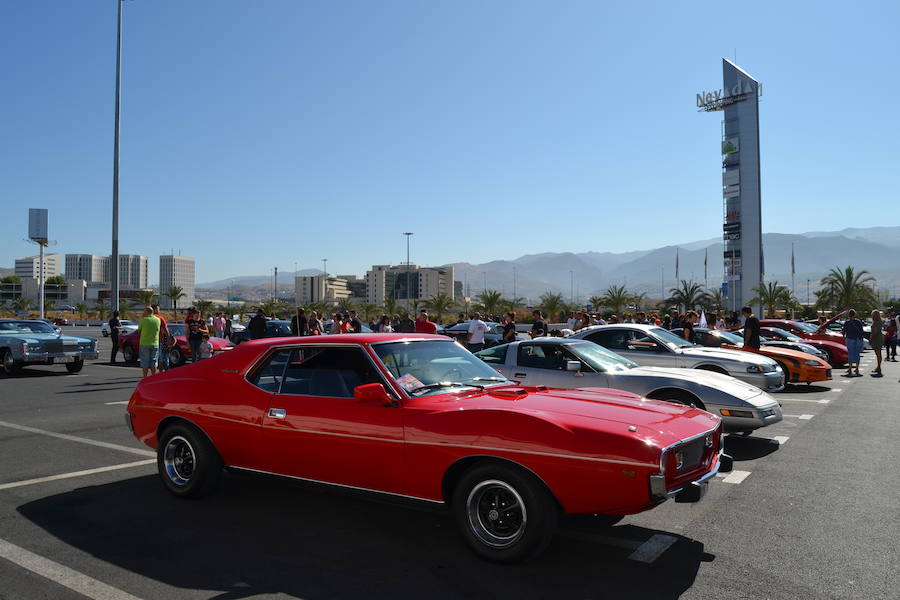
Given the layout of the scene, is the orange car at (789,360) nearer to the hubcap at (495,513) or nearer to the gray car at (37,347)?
the hubcap at (495,513)

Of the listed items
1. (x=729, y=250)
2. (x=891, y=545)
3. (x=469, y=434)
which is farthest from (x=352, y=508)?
(x=729, y=250)

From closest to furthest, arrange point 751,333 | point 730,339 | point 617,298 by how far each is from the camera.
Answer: point 751,333 < point 730,339 < point 617,298

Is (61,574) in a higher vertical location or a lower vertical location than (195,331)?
lower

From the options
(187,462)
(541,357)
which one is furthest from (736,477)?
(187,462)

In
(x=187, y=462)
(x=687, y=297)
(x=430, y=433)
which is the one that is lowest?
(x=187, y=462)

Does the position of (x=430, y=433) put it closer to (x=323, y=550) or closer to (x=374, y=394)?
(x=374, y=394)

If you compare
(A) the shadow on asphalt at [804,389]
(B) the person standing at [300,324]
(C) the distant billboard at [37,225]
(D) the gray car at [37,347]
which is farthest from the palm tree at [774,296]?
(C) the distant billboard at [37,225]

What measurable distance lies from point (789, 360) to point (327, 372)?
12388 millimetres

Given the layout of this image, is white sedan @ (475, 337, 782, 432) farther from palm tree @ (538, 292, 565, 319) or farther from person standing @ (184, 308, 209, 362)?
palm tree @ (538, 292, 565, 319)

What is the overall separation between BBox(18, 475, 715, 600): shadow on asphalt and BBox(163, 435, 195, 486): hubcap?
0.67 ft

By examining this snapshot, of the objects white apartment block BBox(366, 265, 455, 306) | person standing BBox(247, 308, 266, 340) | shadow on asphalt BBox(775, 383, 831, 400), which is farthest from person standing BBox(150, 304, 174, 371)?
white apartment block BBox(366, 265, 455, 306)

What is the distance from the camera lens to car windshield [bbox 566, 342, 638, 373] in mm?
8138

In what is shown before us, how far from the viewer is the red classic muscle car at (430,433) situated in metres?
3.79

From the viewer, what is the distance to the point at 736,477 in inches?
249
